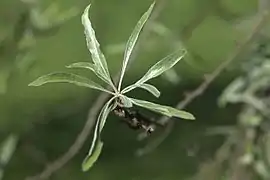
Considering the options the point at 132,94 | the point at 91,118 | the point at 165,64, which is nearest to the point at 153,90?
the point at 165,64

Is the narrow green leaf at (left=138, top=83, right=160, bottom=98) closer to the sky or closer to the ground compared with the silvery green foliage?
closer to the ground

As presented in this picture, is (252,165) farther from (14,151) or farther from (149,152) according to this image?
(14,151)

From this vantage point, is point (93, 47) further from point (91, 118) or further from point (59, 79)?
point (91, 118)

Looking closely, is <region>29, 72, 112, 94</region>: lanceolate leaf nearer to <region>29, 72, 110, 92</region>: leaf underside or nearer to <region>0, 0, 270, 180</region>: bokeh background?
<region>29, 72, 110, 92</region>: leaf underside

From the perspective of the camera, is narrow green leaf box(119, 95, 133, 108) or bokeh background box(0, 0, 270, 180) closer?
narrow green leaf box(119, 95, 133, 108)

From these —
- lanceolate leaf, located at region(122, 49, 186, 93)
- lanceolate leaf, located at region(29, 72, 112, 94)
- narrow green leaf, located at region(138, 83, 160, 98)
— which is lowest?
narrow green leaf, located at region(138, 83, 160, 98)

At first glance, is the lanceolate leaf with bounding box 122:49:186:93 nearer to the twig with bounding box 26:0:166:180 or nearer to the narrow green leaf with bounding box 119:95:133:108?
the narrow green leaf with bounding box 119:95:133:108

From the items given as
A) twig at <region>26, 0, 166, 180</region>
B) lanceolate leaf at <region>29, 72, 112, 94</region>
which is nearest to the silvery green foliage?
lanceolate leaf at <region>29, 72, 112, 94</region>

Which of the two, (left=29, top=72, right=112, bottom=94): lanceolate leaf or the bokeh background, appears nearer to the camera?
(left=29, top=72, right=112, bottom=94): lanceolate leaf

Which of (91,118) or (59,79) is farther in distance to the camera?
(91,118)
